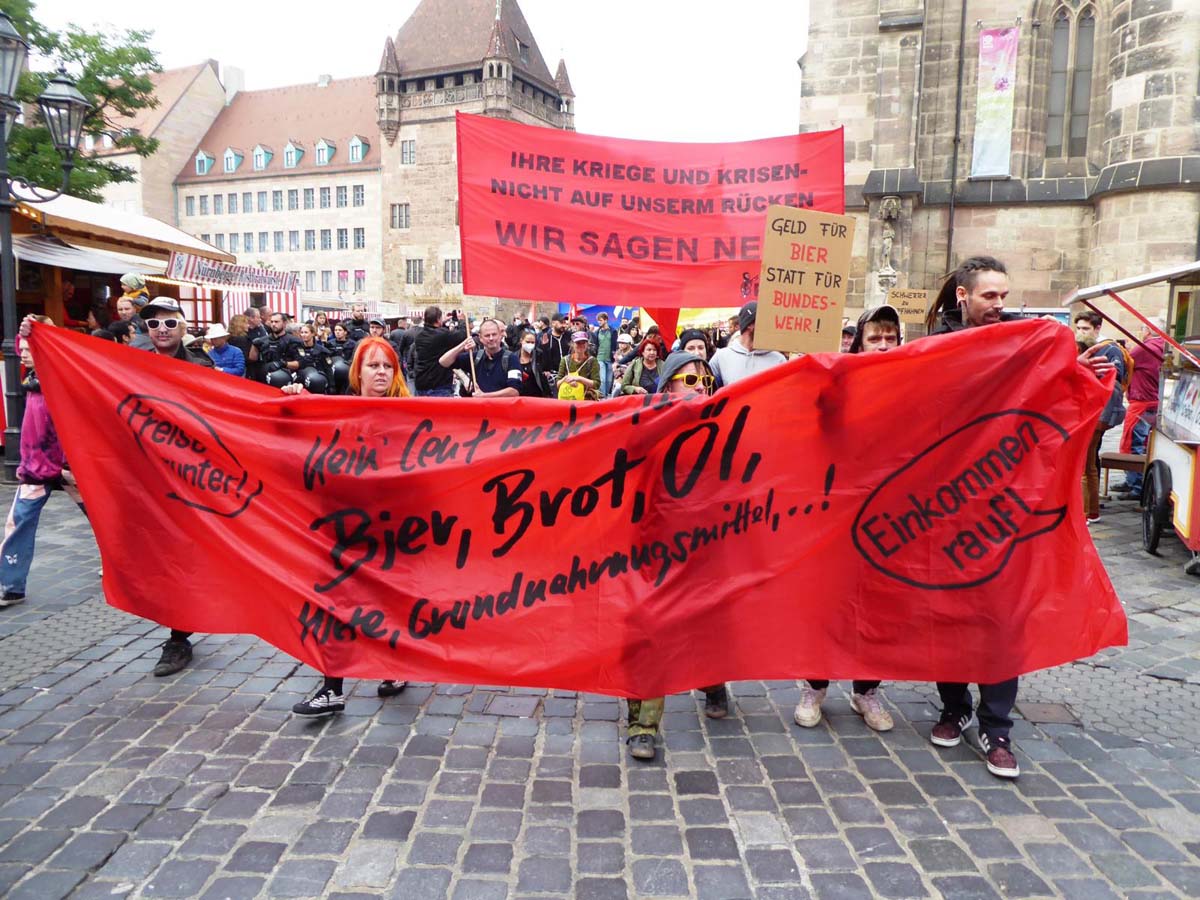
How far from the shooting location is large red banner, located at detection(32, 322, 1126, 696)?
11.7 feet

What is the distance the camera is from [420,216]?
2475 inches

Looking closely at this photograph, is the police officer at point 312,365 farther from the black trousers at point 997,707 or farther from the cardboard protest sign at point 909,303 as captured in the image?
the cardboard protest sign at point 909,303

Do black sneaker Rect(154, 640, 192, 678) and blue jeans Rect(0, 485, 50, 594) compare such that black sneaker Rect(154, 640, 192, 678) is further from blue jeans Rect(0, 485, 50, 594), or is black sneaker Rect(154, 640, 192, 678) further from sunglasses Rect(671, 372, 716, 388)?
sunglasses Rect(671, 372, 716, 388)

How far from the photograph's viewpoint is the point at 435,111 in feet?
210

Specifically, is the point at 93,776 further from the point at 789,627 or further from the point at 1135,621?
the point at 1135,621

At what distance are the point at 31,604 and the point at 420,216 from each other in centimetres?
6100

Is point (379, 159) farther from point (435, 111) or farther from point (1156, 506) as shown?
point (1156, 506)

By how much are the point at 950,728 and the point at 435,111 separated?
6781 cm

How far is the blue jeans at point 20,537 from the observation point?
221 inches

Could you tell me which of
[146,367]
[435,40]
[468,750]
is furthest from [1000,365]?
[435,40]

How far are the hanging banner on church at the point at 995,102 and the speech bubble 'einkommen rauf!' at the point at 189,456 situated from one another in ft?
61.6

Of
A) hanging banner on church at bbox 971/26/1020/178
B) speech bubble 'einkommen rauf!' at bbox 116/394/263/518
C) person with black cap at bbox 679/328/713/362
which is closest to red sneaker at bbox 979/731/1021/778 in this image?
person with black cap at bbox 679/328/713/362

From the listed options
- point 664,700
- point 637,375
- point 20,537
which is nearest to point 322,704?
point 664,700

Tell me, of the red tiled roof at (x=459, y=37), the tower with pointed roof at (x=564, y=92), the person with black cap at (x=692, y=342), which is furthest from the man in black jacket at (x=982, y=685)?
the tower with pointed roof at (x=564, y=92)
